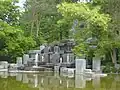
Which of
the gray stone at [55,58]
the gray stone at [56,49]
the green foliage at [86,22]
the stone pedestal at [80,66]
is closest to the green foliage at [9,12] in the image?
the gray stone at [56,49]

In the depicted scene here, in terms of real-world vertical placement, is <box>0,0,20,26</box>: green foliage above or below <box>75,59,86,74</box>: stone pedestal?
above

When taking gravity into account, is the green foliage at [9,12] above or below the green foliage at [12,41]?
above

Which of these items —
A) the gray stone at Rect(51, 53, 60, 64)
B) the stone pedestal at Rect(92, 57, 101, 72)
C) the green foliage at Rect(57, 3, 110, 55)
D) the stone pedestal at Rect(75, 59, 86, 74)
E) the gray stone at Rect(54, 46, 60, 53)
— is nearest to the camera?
the green foliage at Rect(57, 3, 110, 55)

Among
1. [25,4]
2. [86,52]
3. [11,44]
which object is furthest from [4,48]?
[25,4]

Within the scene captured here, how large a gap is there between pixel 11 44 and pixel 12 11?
3.48 meters

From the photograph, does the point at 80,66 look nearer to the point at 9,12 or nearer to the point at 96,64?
the point at 96,64

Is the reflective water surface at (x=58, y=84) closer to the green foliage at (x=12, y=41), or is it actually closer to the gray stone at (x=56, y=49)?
the green foliage at (x=12, y=41)

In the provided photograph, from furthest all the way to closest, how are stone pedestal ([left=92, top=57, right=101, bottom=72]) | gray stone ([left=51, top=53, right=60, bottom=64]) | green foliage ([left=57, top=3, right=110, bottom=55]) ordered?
gray stone ([left=51, top=53, right=60, bottom=64]) → stone pedestal ([left=92, top=57, right=101, bottom=72]) → green foliage ([left=57, top=3, right=110, bottom=55])

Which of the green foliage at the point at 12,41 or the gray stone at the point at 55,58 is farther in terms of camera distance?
the gray stone at the point at 55,58

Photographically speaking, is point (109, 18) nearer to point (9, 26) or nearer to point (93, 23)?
point (93, 23)

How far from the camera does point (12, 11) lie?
2984 centimetres

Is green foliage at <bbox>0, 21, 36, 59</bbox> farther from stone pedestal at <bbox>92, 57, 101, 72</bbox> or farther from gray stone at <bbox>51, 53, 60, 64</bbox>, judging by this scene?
stone pedestal at <bbox>92, 57, 101, 72</bbox>

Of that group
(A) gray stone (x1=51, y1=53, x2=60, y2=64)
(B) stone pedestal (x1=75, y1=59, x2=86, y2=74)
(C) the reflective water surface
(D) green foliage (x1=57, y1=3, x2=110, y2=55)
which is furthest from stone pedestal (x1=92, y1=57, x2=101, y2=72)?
(C) the reflective water surface

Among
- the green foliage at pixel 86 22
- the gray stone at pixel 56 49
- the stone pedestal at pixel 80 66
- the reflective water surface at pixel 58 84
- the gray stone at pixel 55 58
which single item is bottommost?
the reflective water surface at pixel 58 84
